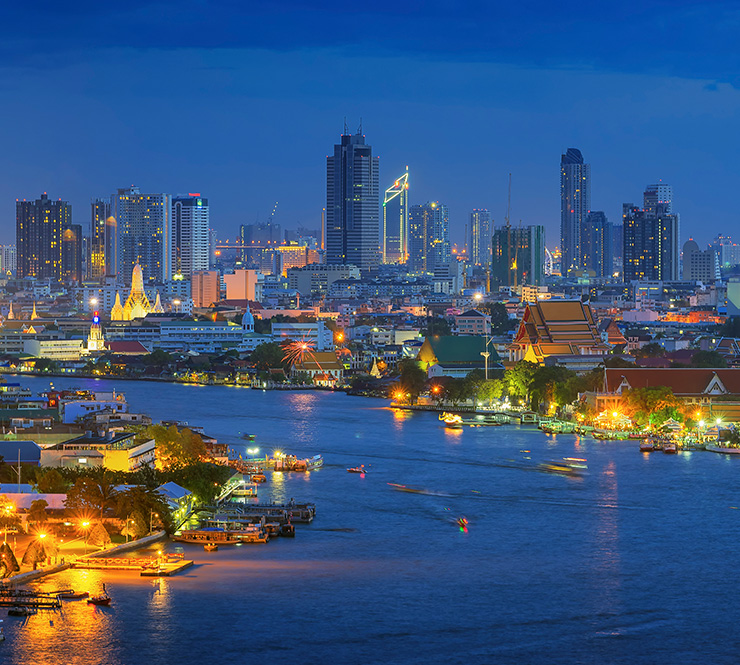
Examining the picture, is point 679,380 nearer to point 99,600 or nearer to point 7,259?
point 99,600

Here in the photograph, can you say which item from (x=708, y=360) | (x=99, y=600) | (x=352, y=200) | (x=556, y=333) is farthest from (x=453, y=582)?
(x=352, y=200)

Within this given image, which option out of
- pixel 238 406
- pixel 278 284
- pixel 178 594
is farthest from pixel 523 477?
pixel 278 284

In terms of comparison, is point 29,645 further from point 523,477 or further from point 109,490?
point 523,477

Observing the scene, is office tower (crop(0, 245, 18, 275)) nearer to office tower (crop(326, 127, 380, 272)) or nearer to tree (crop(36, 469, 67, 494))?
office tower (crop(326, 127, 380, 272))

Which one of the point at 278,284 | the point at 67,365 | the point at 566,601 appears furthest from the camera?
the point at 278,284

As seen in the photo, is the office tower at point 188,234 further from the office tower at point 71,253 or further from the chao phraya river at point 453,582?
the chao phraya river at point 453,582

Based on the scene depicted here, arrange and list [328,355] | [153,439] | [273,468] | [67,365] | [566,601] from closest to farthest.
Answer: [566,601] < [153,439] < [273,468] < [328,355] < [67,365]
